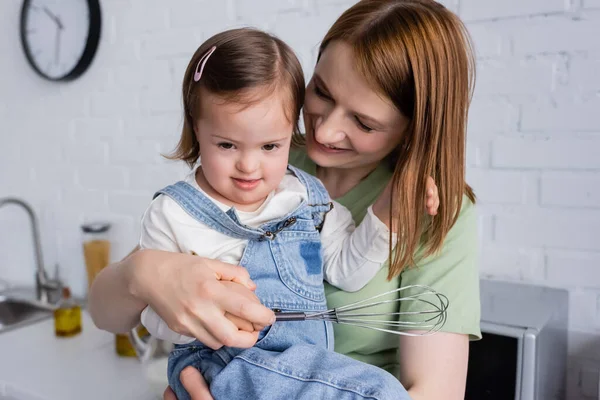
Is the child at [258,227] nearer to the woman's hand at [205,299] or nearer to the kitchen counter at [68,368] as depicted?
the woman's hand at [205,299]

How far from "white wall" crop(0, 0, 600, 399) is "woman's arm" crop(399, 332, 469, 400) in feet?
1.84

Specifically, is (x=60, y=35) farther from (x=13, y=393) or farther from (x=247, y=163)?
(x=247, y=163)

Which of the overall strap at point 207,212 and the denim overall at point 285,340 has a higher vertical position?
→ the overall strap at point 207,212

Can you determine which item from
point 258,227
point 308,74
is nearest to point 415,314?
point 258,227

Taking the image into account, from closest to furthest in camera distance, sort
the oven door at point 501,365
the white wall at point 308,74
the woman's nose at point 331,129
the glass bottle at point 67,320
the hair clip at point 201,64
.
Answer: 1. the hair clip at point 201,64
2. the woman's nose at point 331,129
3. the oven door at point 501,365
4. the white wall at point 308,74
5. the glass bottle at point 67,320

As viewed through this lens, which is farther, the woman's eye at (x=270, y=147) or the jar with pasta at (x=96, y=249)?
the jar with pasta at (x=96, y=249)

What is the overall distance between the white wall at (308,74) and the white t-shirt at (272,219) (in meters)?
0.56

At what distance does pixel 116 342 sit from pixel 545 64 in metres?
1.26

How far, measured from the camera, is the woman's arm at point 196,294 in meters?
0.64

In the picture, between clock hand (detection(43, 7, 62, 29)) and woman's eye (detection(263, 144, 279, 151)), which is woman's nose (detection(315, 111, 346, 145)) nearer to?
woman's eye (detection(263, 144, 279, 151))

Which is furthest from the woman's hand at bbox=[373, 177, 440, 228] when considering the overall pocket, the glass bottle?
the glass bottle

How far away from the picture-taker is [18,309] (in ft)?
6.67

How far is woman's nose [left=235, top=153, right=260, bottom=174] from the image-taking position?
2.48 ft

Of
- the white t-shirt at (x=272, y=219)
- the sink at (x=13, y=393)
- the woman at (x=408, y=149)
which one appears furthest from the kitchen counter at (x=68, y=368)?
the white t-shirt at (x=272, y=219)
